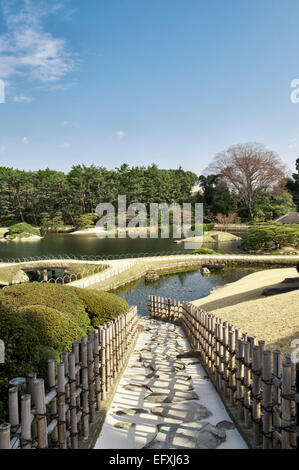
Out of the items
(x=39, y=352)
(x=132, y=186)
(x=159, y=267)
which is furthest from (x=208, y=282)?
(x=132, y=186)

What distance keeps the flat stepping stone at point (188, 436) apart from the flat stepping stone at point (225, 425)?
12cm

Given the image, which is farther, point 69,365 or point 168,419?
point 168,419

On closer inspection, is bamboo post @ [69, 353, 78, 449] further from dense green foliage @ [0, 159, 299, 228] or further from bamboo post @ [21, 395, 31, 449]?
dense green foliage @ [0, 159, 299, 228]

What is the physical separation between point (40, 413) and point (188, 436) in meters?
1.61

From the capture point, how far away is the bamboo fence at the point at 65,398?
2.40 m

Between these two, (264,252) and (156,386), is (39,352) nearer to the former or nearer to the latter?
(156,386)

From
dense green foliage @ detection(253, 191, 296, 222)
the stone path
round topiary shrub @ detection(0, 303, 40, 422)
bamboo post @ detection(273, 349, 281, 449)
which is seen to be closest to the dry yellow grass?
the stone path

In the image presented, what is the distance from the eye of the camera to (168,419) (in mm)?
3775

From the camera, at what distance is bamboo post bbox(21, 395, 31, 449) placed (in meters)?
2.37

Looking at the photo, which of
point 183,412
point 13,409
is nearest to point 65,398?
point 13,409

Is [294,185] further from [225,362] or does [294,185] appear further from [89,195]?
[225,362]

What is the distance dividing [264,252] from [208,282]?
42.5 ft
